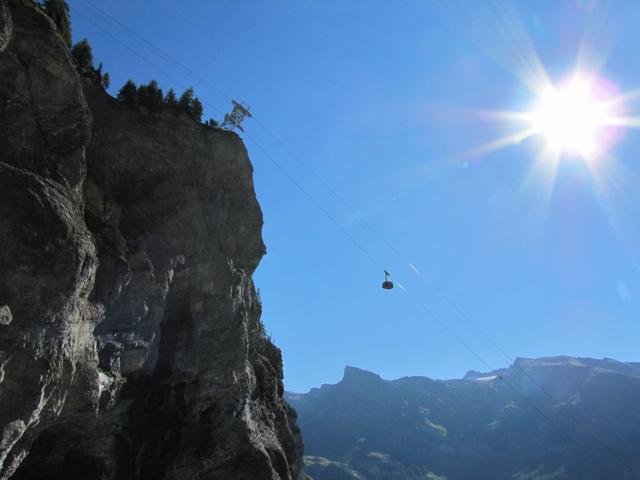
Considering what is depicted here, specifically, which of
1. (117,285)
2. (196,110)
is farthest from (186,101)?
(117,285)

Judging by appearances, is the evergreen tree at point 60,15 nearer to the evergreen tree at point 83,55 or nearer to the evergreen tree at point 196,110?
the evergreen tree at point 83,55

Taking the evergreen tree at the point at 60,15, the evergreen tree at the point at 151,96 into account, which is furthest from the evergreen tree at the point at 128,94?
the evergreen tree at the point at 60,15

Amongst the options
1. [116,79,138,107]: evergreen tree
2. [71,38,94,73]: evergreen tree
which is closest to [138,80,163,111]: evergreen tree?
[116,79,138,107]: evergreen tree

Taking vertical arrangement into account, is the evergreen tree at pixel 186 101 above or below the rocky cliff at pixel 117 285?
above

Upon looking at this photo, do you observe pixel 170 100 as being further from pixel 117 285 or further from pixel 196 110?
pixel 117 285

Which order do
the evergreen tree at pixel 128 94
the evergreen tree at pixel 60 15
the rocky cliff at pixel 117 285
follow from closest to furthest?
the rocky cliff at pixel 117 285 → the evergreen tree at pixel 60 15 → the evergreen tree at pixel 128 94

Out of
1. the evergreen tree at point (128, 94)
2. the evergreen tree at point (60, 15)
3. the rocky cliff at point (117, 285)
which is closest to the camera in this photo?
the rocky cliff at point (117, 285)

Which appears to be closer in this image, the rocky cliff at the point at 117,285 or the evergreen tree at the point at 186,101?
the rocky cliff at the point at 117,285
